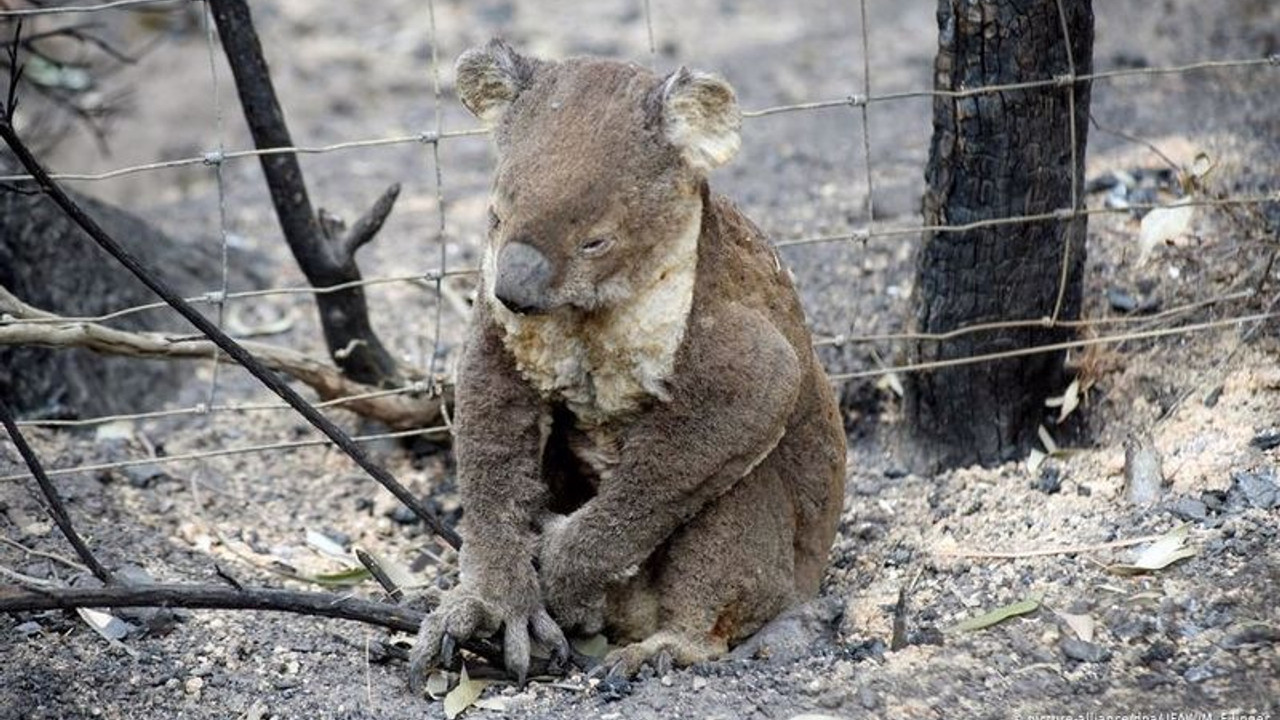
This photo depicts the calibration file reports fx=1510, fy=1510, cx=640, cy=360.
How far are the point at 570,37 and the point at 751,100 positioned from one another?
2452 millimetres

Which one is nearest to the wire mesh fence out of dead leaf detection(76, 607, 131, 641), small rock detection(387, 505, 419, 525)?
small rock detection(387, 505, 419, 525)

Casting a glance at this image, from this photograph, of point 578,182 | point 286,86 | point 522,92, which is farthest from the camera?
point 286,86

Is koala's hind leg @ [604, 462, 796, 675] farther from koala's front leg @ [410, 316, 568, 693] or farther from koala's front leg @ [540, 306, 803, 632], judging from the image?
koala's front leg @ [410, 316, 568, 693]

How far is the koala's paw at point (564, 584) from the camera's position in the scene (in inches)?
161

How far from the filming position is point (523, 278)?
3.55 m

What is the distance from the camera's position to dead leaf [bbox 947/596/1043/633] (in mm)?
4188

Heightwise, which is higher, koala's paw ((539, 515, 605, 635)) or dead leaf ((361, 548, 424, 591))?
koala's paw ((539, 515, 605, 635))

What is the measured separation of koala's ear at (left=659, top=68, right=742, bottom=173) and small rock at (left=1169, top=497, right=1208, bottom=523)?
185 centimetres

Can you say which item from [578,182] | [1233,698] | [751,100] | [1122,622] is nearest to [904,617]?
[1122,622]

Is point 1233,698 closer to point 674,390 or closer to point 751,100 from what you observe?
point 674,390

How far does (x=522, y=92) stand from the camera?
3.89 meters

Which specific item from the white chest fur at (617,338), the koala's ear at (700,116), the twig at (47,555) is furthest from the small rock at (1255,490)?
the twig at (47,555)

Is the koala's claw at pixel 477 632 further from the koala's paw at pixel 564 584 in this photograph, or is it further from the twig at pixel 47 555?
the twig at pixel 47 555

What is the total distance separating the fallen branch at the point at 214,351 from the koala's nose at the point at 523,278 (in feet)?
5.77
